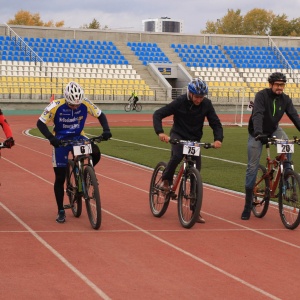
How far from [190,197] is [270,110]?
156 cm

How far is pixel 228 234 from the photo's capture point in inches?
375

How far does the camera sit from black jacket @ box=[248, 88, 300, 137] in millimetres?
10219

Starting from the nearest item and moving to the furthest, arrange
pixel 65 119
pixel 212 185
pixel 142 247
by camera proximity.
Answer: pixel 142 247, pixel 65 119, pixel 212 185

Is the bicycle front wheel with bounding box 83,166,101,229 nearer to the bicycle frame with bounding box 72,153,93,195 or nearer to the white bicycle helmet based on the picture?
the bicycle frame with bounding box 72,153,93,195

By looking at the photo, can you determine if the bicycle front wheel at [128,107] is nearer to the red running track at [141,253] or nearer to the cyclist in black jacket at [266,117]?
the red running track at [141,253]

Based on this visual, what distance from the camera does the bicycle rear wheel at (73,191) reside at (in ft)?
33.3

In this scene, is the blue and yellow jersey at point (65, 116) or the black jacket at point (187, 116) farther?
the black jacket at point (187, 116)

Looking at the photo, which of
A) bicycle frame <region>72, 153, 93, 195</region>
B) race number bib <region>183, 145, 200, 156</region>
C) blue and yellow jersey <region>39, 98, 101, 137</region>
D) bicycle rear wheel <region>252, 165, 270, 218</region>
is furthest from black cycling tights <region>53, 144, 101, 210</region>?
bicycle rear wheel <region>252, 165, 270, 218</region>

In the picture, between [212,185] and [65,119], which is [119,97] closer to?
[212,185]

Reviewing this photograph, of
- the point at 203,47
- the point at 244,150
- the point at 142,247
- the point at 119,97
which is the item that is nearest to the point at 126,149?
the point at 244,150

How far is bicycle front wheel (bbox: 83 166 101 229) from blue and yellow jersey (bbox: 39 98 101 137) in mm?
612

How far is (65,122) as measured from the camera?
33.0 ft

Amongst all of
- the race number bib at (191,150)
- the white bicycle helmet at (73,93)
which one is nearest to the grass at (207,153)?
the race number bib at (191,150)

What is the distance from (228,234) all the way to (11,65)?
4463 centimetres
